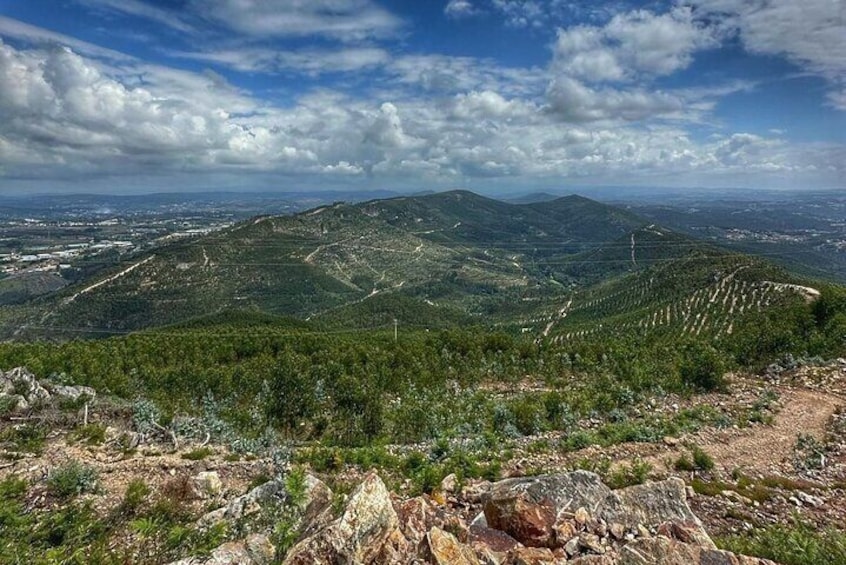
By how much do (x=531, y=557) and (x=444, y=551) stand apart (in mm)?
1612

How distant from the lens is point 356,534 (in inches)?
305

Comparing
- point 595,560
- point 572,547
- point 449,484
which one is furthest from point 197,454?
point 595,560

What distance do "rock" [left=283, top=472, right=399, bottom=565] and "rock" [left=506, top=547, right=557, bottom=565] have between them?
216 cm

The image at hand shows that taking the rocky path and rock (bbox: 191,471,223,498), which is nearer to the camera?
rock (bbox: 191,471,223,498)

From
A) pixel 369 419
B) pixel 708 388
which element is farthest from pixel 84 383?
pixel 708 388

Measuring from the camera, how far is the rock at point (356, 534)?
7387 millimetres

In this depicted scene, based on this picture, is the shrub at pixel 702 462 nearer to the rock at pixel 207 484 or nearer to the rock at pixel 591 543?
the rock at pixel 591 543

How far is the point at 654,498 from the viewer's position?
1077 centimetres

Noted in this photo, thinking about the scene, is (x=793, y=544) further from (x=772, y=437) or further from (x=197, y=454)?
(x=197, y=454)

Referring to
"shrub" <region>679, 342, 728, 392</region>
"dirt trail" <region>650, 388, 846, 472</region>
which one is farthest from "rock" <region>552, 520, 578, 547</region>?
"shrub" <region>679, 342, 728, 392</region>

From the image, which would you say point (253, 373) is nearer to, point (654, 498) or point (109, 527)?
point (109, 527)

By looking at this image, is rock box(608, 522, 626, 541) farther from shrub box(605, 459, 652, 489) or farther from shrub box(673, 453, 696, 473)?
shrub box(673, 453, 696, 473)

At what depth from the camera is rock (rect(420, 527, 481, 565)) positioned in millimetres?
7363

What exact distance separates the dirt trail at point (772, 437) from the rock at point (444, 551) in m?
11.3
